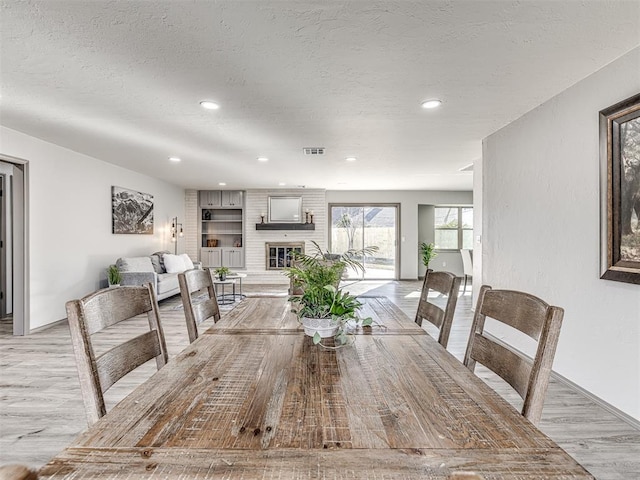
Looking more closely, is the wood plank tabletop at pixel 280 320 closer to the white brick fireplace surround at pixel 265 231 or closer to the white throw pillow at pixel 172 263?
the white throw pillow at pixel 172 263

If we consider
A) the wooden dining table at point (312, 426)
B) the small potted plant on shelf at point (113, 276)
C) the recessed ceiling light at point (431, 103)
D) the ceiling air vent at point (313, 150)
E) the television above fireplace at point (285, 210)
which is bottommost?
the small potted plant on shelf at point (113, 276)

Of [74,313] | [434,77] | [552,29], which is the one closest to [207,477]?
[74,313]

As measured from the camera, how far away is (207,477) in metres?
0.59

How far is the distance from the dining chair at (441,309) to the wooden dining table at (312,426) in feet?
1.38

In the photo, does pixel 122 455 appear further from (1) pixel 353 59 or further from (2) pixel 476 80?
(2) pixel 476 80

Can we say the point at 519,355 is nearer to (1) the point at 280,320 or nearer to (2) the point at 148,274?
(1) the point at 280,320

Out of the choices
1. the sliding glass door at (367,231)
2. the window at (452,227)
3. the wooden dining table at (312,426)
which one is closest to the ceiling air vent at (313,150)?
the wooden dining table at (312,426)

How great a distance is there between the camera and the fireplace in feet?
29.4

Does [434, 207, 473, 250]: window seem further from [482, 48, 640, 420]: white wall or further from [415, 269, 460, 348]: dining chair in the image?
[415, 269, 460, 348]: dining chair

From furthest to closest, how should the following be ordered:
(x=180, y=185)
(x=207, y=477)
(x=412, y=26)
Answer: (x=180, y=185) < (x=412, y=26) < (x=207, y=477)

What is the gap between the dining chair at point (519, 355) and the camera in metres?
0.95

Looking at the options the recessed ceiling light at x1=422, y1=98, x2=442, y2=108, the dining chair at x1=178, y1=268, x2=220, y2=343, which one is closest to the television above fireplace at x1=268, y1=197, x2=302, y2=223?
the recessed ceiling light at x1=422, y1=98, x2=442, y2=108

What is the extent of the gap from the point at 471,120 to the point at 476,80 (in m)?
0.98

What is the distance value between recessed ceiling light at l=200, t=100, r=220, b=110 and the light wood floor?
229 cm
